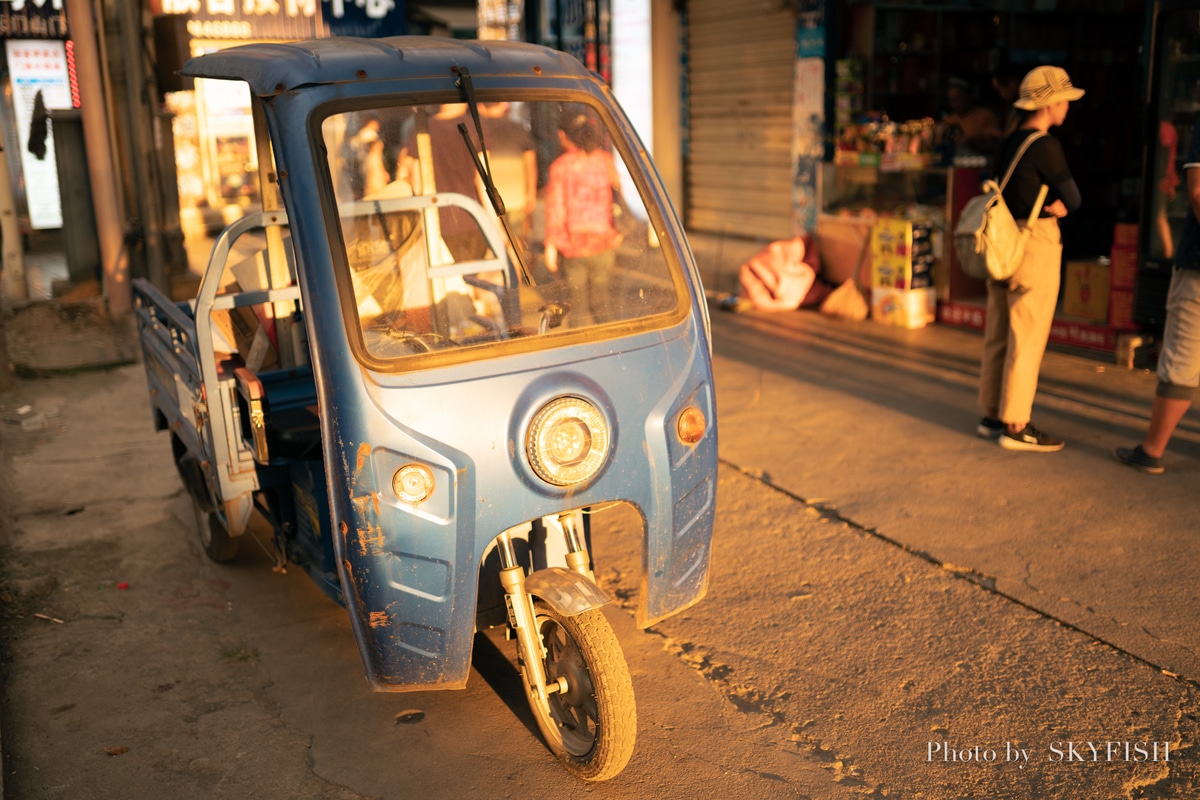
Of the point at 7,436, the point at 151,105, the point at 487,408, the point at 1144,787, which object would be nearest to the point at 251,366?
the point at 487,408

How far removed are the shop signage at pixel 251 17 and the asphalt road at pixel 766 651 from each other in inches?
306

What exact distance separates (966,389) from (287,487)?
4.56 m

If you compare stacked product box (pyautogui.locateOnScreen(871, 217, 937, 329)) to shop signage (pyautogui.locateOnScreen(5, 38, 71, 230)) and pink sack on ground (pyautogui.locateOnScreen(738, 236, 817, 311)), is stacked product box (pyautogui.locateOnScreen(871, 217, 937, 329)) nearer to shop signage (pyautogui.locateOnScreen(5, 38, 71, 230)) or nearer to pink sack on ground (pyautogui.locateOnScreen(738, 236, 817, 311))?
pink sack on ground (pyautogui.locateOnScreen(738, 236, 817, 311))

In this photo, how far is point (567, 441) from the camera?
128 inches

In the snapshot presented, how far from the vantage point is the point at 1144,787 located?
10.4 ft

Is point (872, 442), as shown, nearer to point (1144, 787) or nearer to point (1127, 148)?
point (1144, 787)

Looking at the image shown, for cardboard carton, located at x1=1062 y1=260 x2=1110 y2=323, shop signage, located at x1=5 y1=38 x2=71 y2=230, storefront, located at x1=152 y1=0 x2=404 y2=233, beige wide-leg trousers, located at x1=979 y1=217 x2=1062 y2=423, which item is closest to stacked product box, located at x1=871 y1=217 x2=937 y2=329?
cardboard carton, located at x1=1062 y1=260 x2=1110 y2=323

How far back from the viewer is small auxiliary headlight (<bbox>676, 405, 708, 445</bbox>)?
348cm

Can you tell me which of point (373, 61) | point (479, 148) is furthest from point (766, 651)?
point (373, 61)

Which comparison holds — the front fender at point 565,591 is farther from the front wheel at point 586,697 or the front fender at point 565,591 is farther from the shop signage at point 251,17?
the shop signage at point 251,17

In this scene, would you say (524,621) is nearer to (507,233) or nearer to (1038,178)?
(507,233)

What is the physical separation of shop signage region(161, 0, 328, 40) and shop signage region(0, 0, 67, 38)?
4387mm

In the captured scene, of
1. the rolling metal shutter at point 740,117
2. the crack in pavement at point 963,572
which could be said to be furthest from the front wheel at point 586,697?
the rolling metal shutter at point 740,117

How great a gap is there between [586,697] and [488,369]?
3.32ft
